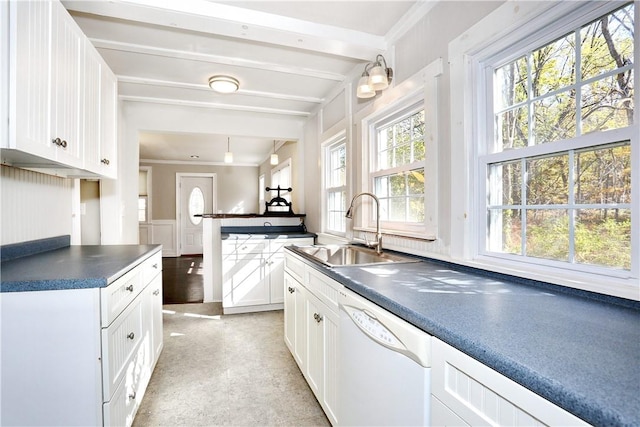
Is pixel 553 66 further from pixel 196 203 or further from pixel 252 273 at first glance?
pixel 196 203

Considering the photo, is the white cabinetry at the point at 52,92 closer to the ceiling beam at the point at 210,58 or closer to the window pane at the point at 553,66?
the ceiling beam at the point at 210,58

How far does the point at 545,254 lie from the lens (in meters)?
1.29

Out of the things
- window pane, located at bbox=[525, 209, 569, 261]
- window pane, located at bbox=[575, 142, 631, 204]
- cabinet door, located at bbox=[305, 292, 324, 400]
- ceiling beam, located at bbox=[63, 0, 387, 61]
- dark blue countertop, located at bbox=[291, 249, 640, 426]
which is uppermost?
ceiling beam, located at bbox=[63, 0, 387, 61]

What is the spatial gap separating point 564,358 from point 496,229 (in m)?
0.96

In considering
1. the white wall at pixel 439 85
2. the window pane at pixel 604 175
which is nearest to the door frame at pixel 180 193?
the white wall at pixel 439 85

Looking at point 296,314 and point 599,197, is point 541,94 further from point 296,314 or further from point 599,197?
point 296,314

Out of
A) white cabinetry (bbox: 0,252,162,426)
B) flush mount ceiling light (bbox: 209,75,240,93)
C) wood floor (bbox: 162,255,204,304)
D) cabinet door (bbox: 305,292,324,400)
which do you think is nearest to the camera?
white cabinetry (bbox: 0,252,162,426)

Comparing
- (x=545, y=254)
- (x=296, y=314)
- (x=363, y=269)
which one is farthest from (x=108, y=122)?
(x=545, y=254)

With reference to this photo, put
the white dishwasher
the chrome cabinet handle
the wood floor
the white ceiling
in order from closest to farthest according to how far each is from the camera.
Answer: the white dishwasher → the chrome cabinet handle → the white ceiling → the wood floor

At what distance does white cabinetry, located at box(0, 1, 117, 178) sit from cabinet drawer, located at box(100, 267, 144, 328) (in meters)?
0.65

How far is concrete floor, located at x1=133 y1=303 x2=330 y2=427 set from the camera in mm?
1793

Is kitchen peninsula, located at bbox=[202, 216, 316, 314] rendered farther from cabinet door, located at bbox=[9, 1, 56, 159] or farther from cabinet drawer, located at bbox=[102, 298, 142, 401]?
cabinet door, located at bbox=[9, 1, 56, 159]

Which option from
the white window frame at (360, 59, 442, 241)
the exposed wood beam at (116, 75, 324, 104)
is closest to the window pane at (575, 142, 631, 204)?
the white window frame at (360, 59, 442, 241)

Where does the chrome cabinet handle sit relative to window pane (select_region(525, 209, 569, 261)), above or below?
above
